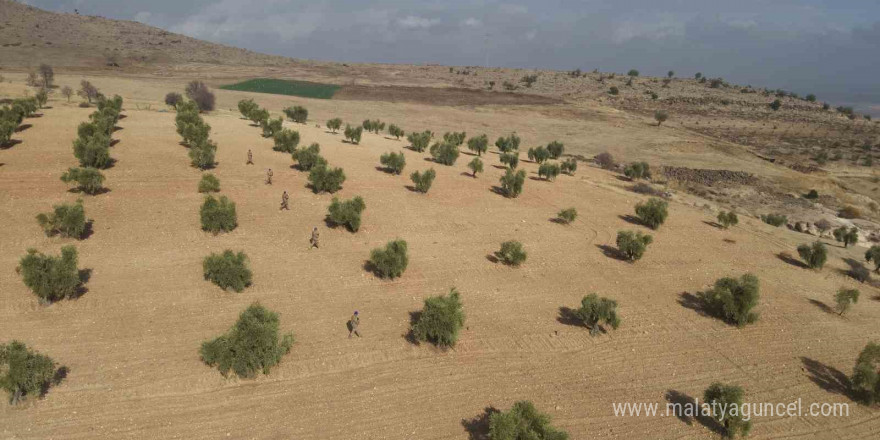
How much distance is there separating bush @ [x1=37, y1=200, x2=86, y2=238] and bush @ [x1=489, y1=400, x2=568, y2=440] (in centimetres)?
1531

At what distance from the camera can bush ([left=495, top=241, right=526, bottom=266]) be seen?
715 inches

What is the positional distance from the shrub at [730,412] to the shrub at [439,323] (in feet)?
20.3

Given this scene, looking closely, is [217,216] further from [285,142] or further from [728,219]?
[728,219]

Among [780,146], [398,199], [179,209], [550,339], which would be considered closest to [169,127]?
[179,209]

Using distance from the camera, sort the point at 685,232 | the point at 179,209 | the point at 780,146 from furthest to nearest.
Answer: the point at 780,146 → the point at 685,232 → the point at 179,209

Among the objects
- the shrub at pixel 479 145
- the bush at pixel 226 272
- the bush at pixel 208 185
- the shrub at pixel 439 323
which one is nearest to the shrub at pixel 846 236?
the shrub at pixel 479 145

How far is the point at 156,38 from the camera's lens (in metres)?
129

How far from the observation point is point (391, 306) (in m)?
14.7

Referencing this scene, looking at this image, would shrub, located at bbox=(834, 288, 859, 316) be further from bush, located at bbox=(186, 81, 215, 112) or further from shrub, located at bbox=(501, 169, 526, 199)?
bush, located at bbox=(186, 81, 215, 112)

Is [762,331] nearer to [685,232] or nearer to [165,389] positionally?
[685,232]

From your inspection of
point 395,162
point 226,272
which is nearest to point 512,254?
point 226,272

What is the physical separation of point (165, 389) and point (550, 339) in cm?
967

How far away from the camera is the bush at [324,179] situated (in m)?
23.5

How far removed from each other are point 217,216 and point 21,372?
895cm
